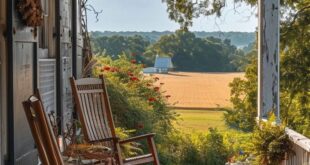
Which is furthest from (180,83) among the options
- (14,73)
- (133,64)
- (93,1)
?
(14,73)

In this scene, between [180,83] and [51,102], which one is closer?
[51,102]

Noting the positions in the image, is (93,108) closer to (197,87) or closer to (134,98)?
(134,98)

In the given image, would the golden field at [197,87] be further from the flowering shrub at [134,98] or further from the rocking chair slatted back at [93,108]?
the rocking chair slatted back at [93,108]

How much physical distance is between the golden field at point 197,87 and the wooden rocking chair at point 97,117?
15.1 ft

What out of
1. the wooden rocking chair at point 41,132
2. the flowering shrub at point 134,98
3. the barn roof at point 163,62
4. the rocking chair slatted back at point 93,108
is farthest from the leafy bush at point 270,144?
the barn roof at point 163,62

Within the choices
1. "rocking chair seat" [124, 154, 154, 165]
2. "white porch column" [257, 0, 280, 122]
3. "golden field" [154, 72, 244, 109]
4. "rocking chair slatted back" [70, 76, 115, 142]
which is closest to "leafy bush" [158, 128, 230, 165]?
"golden field" [154, 72, 244, 109]

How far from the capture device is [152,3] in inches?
330

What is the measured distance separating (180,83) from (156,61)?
1.26 metres

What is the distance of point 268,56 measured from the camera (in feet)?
15.9

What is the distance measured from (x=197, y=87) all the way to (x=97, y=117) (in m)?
6.47

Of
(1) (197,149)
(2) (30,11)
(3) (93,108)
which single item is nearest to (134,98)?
(1) (197,149)

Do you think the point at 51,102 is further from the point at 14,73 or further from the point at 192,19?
the point at 192,19

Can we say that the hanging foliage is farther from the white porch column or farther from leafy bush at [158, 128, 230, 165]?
leafy bush at [158, 128, 230, 165]

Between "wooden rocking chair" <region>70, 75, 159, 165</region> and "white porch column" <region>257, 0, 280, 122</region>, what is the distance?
1047 mm
